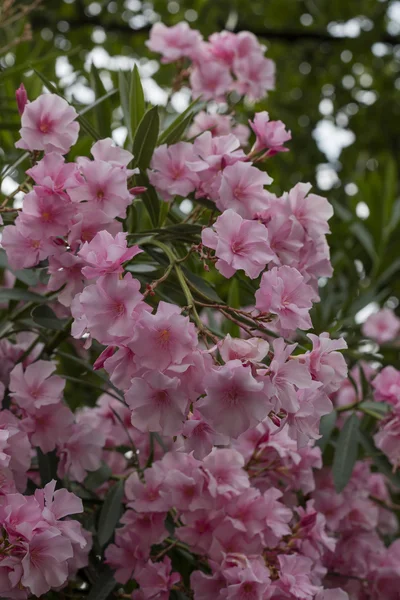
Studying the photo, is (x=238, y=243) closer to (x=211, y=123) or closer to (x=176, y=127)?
(x=176, y=127)

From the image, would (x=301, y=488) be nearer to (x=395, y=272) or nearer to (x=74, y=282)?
(x=74, y=282)

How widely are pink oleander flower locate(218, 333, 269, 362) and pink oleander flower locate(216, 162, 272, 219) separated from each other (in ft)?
0.73

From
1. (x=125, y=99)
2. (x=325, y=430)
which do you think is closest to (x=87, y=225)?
(x=125, y=99)

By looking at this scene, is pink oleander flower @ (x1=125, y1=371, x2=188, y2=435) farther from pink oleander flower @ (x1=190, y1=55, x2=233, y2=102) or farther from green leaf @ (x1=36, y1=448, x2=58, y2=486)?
pink oleander flower @ (x1=190, y1=55, x2=233, y2=102)

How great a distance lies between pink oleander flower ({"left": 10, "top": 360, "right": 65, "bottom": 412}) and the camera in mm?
1102

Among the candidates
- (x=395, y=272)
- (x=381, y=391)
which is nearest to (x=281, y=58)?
(x=395, y=272)

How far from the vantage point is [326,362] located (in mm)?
927

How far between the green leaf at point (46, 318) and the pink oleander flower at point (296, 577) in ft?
1.61

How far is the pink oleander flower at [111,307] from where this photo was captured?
0.83 meters

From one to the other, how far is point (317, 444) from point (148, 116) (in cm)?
66

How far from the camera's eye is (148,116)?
112 centimetres

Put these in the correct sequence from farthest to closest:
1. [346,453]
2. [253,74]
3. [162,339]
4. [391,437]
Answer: [253,74] → [346,453] → [391,437] → [162,339]

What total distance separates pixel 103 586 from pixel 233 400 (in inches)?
20.0

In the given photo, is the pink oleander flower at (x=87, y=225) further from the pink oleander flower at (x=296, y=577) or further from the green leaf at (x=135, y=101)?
the pink oleander flower at (x=296, y=577)
